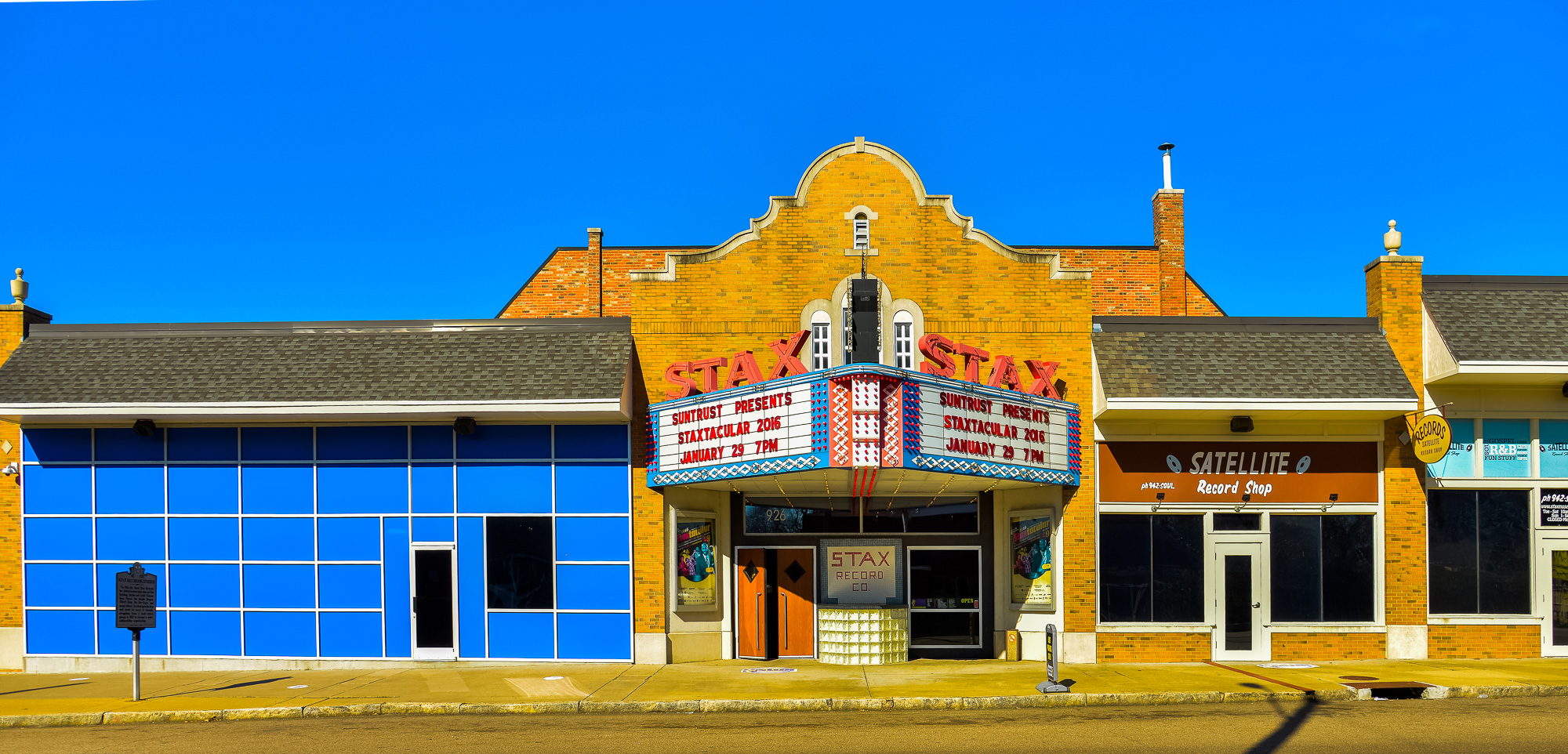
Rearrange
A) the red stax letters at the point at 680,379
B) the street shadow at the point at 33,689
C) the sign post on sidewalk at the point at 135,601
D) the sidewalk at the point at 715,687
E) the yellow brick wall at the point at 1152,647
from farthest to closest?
the yellow brick wall at the point at 1152,647 → the red stax letters at the point at 680,379 → the street shadow at the point at 33,689 → the sign post on sidewalk at the point at 135,601 → the sidewalk at the point at 715,687

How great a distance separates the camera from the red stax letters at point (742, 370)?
1836 centimetres

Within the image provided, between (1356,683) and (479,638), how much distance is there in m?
13.6

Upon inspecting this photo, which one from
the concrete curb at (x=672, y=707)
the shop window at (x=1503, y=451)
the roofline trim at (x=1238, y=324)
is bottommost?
the concrete curb at (x=672, y=707)

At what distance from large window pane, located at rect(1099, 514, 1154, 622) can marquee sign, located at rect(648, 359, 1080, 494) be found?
4.37 feet

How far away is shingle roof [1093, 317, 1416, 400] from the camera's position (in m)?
18.7

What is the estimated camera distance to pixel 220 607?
64.2ft

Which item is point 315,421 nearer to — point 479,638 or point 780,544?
point 479,638

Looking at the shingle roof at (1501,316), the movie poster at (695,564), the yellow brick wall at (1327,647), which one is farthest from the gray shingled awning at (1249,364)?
the movie poster at (695,564)

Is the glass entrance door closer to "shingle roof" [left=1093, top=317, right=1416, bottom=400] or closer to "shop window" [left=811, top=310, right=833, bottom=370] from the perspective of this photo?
"shingle roof" [left=1093, top=317, right=1416, bottom=400]

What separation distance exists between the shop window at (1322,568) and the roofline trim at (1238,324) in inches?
A: 128

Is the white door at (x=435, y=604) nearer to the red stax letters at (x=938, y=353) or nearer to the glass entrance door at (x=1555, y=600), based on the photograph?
the red stax letters at (x=938, y=353)

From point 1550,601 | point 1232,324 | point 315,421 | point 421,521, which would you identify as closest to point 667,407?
point 421,521

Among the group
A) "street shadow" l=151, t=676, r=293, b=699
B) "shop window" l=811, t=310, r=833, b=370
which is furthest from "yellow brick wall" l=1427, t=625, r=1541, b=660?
"street shadow" l=151, t=676, r=293, b=699

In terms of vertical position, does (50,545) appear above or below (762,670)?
above
